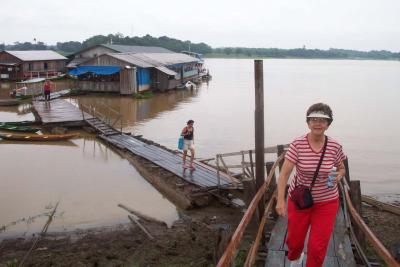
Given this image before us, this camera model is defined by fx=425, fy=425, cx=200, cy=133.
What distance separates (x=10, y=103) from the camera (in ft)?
103

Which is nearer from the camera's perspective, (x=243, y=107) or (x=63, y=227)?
(x=63, y=227)

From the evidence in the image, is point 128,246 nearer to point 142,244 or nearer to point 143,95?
point 142,244

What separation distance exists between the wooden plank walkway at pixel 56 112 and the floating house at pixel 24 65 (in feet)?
68.8

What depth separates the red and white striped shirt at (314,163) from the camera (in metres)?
4.17

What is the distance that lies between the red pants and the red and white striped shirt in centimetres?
11

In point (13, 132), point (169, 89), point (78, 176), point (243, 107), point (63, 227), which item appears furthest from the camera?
point (169, 89)

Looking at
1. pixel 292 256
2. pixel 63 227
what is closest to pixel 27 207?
pixel 63 227

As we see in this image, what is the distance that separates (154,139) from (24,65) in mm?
31873

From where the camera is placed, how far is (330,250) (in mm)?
6004

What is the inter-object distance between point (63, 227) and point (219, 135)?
13430mm

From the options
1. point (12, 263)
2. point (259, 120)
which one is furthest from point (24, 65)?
point (259, 120)

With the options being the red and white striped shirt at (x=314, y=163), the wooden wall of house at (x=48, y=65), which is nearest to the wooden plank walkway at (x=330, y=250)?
the red and white striped shirt at (x=314, y=163)

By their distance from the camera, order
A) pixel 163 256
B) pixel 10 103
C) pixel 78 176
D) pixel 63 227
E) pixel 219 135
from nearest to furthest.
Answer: pixel 163 256 → pixel 63 227 → pixel 78 176 → pixel 219 135 → pixel 10 103

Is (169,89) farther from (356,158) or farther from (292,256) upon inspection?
(292,256)
